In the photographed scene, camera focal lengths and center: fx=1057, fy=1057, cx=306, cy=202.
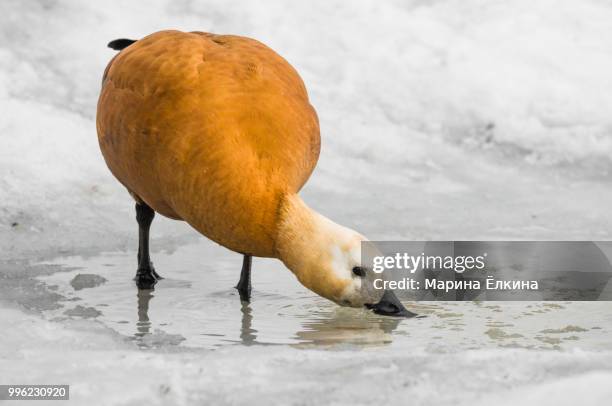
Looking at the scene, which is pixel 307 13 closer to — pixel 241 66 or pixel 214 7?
pixel 214 7

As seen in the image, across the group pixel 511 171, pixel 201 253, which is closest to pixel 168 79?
pixel 201 253

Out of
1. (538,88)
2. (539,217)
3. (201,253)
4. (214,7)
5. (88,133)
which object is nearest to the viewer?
(201,253)

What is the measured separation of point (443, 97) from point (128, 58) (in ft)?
16.1

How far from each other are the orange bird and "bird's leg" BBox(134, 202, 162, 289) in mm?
655

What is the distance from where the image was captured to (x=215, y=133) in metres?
4.77

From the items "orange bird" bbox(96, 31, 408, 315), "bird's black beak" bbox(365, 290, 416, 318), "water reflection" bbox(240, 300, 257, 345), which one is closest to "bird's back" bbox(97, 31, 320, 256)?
"orange bird" bbox(96, 31, 408, 315)

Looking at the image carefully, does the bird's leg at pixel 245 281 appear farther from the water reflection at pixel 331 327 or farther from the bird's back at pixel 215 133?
the bird's back at pixel 215 133

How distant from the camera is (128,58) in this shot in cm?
549

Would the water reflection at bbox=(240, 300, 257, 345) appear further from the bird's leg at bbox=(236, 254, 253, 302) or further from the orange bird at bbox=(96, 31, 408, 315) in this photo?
the orange bird at bbox=(96, 31, 408, 315)

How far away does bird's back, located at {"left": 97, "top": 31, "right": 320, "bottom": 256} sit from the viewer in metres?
4.72

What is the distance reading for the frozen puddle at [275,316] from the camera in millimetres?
4637

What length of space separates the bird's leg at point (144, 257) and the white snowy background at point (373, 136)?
18.0 inches

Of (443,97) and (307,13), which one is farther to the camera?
(307,13)

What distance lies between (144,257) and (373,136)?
3446 mm
